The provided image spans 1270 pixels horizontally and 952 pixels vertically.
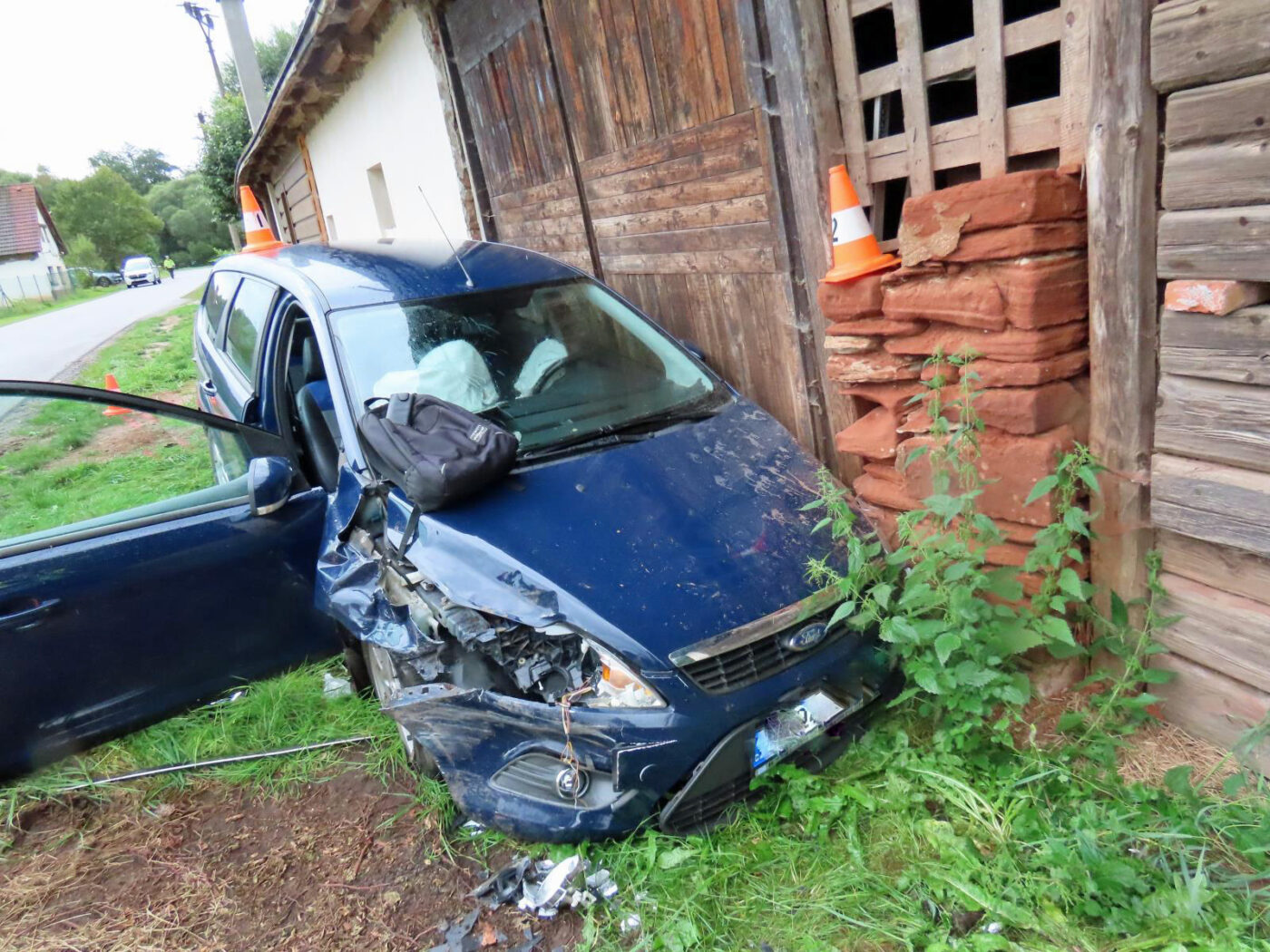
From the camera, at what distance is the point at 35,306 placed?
34500 millimetres

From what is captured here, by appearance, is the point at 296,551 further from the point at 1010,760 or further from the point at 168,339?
the point at 168,339

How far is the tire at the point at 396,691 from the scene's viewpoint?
2.77 m

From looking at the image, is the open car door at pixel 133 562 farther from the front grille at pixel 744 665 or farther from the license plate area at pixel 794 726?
the license plate area at pixel 794 726

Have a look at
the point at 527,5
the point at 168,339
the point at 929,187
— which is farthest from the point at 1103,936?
the point at 168,339

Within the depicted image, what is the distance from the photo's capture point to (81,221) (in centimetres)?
5969

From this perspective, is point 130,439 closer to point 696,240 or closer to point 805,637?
point 805,637

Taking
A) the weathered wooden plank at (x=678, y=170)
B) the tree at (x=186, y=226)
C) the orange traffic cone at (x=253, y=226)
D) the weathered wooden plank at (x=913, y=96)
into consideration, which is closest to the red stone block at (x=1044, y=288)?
the weathered wooden plank at (x=913, y=96)

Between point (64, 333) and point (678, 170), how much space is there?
21.4 metres

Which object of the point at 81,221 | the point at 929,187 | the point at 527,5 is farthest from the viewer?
the point at 81,221

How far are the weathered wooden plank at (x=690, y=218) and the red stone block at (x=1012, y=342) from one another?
1.26m

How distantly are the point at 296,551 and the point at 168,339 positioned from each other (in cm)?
1512

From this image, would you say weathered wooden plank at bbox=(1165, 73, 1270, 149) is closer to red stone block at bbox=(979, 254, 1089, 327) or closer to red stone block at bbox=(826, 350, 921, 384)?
red stone block at bbox=(979, 254, 1089, 327)

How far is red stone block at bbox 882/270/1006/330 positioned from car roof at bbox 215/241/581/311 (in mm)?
1661

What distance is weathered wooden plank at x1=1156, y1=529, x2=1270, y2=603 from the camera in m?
2.23
